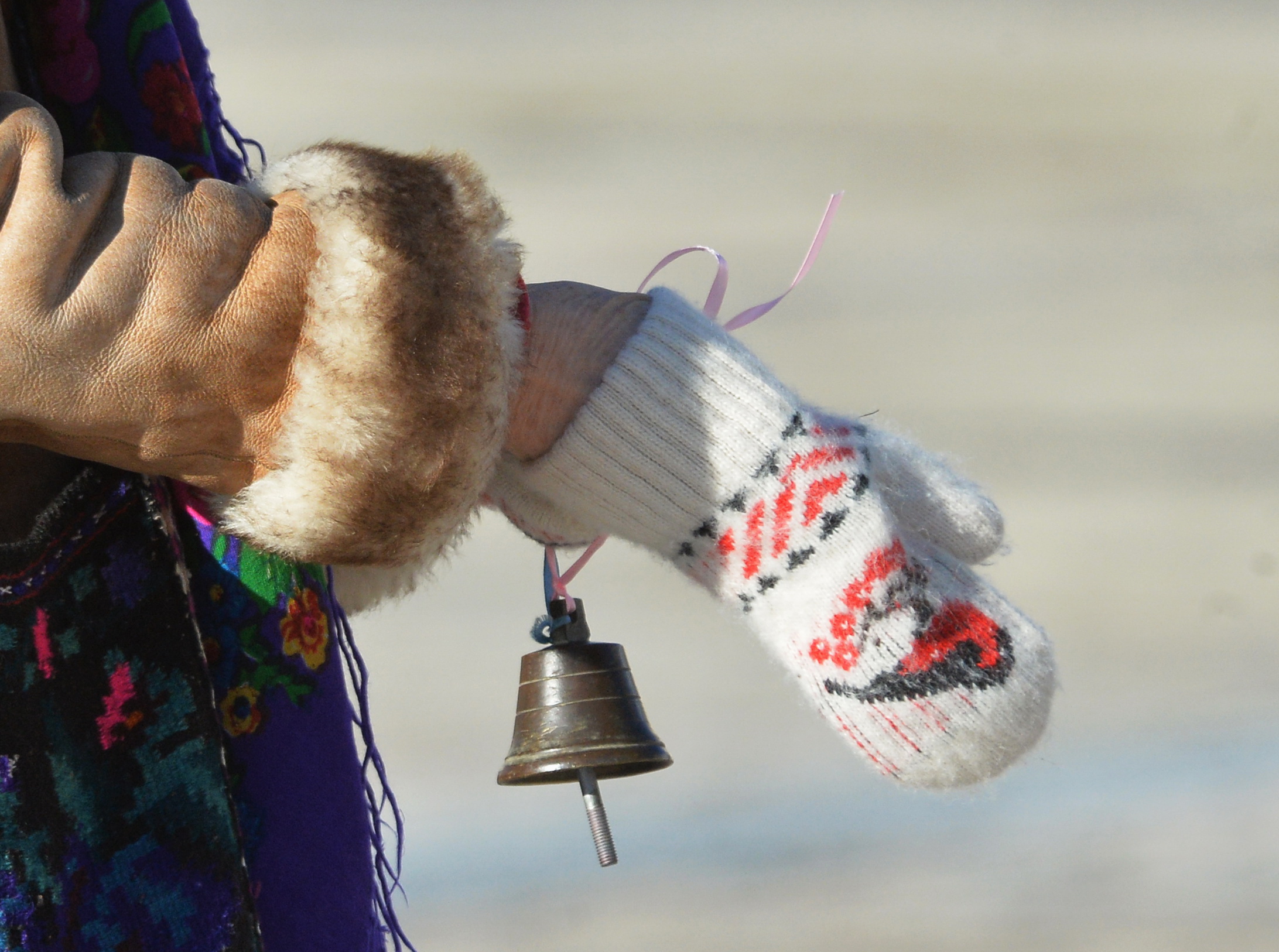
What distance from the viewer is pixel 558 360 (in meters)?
0.57

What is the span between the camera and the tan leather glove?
18.0 inches

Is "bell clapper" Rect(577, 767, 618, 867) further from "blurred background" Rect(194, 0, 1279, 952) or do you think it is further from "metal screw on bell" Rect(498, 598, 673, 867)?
"blurred background" Rect(194, 0, 1279, 952)

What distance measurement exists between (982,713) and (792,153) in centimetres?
206

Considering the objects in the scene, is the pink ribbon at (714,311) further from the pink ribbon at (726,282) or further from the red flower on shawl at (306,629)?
the red flower on shawl at (306,629)

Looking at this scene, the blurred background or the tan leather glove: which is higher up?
the blurred background

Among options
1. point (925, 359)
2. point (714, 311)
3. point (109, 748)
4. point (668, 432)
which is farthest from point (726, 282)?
point (925, 359)

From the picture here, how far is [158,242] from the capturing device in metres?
0.47

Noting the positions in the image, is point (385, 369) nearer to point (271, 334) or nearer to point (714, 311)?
point (271, 334)

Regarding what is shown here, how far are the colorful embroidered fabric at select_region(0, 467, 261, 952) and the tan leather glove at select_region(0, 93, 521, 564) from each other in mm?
64

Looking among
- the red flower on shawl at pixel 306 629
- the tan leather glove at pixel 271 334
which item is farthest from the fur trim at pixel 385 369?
the red flower on shawl at pixel 306 629

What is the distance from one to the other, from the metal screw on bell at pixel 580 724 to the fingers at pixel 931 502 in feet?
0.48

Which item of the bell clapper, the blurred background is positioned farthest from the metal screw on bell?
the blurred background

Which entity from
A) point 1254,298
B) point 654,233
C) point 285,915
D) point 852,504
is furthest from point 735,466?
point 1254,298

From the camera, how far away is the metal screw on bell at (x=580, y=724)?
636mm
